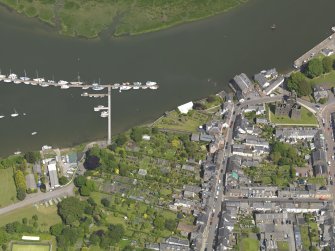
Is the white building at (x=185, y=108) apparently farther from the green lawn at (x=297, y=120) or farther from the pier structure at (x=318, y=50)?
the pier structure at (x=318, y=50)

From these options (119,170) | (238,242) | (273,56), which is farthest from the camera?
(273,56)

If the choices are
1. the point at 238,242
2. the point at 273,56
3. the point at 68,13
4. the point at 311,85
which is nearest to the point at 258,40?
the point at 273,56

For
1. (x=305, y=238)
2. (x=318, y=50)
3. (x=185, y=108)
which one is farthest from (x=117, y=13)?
(x=305, y=238)

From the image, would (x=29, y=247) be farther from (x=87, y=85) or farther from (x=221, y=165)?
(x=87, y=85)

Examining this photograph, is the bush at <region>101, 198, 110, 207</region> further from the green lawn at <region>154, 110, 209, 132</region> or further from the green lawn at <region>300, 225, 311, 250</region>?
the green lawn at <region>300, 225, 311, 250</region>

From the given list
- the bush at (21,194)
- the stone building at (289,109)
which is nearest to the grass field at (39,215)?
the bush at (21,194)

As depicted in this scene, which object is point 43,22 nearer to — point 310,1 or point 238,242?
point 310,1
